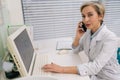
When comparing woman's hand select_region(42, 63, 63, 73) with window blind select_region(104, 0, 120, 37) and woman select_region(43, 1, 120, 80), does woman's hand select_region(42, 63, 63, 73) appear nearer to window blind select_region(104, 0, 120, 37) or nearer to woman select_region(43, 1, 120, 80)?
woman select_region(43, 1, 120, 80)

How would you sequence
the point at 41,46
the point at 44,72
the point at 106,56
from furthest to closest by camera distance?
the point at 41,46 → the point at 106,56 → the point at 44,72

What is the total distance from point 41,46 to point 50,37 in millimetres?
319

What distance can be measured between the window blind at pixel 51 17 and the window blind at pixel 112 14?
1.42ft

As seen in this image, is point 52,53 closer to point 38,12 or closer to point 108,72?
point 108,72

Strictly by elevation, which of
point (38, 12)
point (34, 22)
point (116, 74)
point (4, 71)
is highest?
point (38, 12)

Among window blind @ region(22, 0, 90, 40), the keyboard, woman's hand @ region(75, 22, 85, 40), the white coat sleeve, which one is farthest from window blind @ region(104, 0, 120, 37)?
the keyboard

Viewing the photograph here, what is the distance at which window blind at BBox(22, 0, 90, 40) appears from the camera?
2.09 m

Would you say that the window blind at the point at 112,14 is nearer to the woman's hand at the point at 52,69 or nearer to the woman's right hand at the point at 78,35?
the woman's right hand at the point at 78,35

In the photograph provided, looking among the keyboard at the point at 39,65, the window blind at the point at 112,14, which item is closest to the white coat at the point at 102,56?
the keyboard at the point at 39,65

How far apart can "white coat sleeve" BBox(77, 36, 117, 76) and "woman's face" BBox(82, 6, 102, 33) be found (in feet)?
0.60

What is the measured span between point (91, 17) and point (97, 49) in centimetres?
27

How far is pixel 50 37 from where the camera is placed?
88.0 inches

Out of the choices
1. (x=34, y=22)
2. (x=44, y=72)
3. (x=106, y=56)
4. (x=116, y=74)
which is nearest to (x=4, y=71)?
(x=44, y=72)

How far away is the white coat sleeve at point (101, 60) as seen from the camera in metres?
1.17
